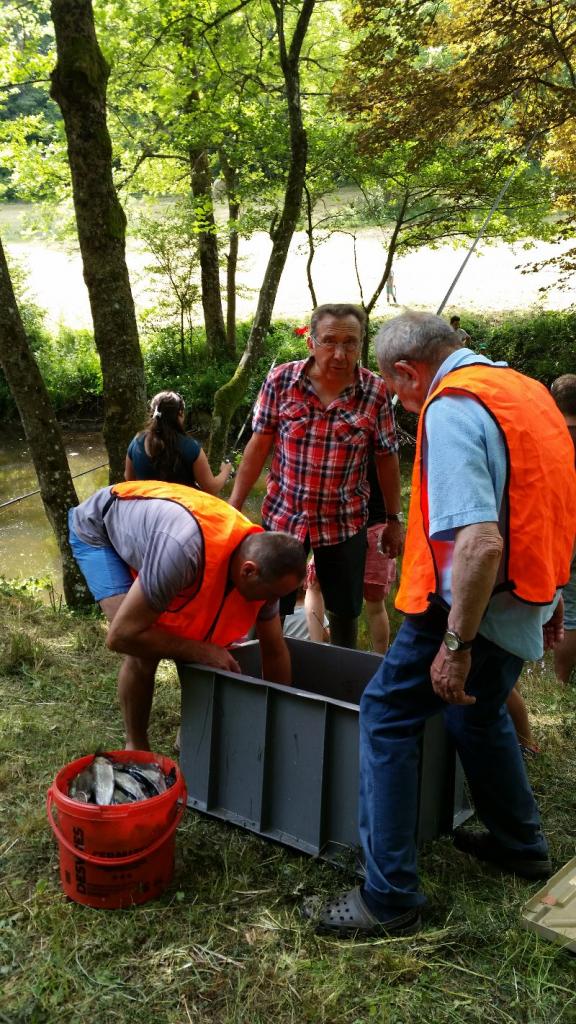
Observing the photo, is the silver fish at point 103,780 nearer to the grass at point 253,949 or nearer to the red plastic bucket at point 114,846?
the red plastic bucket at point 114,846

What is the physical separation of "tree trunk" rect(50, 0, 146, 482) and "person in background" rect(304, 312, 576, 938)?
3118mm

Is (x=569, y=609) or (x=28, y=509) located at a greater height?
(x=569, y=609)

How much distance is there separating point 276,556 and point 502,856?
1.14m

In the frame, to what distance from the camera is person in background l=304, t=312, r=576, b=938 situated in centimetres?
191

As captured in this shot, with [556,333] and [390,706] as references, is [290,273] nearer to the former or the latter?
[556,333]

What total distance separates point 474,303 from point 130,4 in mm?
10034

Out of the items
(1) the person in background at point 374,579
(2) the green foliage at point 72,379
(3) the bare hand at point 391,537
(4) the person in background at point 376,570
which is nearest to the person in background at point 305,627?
(1) the person in background at point 374,579

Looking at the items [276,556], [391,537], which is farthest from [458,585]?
[391,537]

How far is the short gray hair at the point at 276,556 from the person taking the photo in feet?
8.45

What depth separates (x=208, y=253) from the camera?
13414 millimetres

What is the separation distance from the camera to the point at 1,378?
15.0 m

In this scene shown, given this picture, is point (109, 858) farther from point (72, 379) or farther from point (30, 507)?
point (72, 379)

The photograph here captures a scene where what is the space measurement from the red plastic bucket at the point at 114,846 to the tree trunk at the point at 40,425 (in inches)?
127

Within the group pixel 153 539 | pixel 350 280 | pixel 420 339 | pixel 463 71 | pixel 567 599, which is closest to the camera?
pixel 420 339
